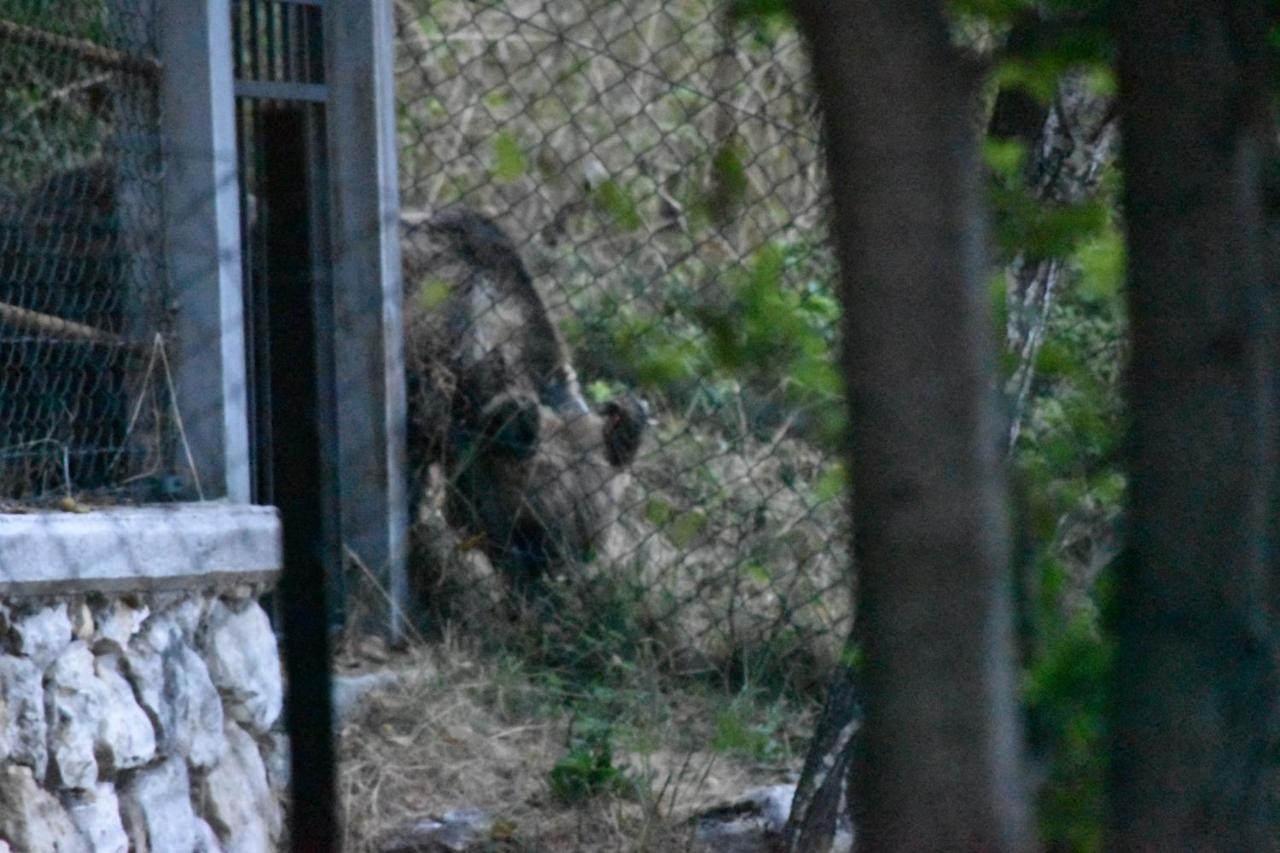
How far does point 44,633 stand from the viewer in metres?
3.41

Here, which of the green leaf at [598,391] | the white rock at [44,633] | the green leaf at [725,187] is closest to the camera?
the green leaf at [725,187]

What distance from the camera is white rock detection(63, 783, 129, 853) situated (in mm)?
3420

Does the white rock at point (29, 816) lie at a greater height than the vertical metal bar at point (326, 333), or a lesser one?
lesser

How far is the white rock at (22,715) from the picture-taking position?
328 cm

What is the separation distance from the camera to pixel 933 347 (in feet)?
3.79

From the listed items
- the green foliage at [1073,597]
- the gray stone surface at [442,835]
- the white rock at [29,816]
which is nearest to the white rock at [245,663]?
the gray stone surface at [442,835]

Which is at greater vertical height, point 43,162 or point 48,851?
point 43,162

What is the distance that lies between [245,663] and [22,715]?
2.39 ft

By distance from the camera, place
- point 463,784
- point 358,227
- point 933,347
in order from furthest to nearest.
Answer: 1. point 358,227
2. point 463,784
3. point 933,347

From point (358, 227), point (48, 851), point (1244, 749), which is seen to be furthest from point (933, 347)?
point (358, 227)

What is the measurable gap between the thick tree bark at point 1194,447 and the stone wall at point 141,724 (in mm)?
2459

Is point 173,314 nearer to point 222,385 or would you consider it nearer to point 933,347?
point 222,385

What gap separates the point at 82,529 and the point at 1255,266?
8.77 ft

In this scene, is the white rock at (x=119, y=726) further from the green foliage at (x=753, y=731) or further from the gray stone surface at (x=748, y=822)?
the green foliage at (x=753, y=731)
